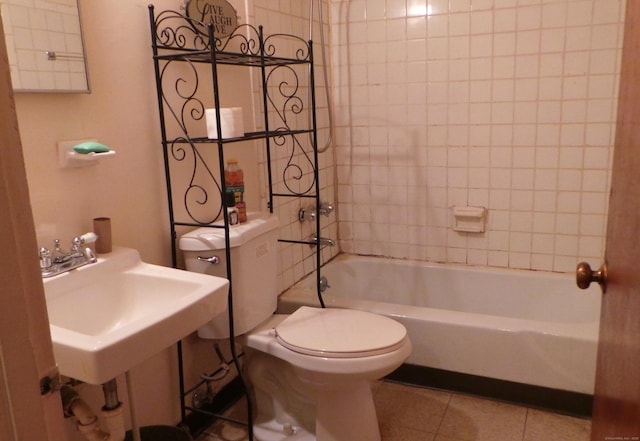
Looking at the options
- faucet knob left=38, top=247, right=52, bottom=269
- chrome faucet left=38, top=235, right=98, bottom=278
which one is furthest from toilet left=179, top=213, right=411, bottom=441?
faucet knob left=38, top=247, right=52, bottom=269

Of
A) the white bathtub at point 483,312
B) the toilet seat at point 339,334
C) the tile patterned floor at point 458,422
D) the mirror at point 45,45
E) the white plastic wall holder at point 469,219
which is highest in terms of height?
the mirror at point 45,45

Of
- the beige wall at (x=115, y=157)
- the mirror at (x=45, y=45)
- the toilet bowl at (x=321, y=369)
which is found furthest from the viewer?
the toilet bowl at (x=321, y=369)

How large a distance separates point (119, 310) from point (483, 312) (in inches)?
72.2

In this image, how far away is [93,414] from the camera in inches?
48.0

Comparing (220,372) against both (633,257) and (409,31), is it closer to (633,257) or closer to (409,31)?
(633,257)

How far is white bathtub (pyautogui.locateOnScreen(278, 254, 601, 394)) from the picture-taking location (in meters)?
2.06

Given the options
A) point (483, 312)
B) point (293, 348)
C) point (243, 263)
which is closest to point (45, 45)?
point (243, 263)

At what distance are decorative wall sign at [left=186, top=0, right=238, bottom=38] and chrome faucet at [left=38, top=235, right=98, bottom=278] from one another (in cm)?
86

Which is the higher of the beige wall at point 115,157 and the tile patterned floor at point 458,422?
the beige wall at point 115,157

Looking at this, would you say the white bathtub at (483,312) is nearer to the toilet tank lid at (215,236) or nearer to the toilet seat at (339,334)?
the toilet seat at (339,334)

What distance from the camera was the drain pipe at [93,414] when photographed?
120 centimetres

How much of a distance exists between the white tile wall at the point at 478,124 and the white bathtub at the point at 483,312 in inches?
4.4

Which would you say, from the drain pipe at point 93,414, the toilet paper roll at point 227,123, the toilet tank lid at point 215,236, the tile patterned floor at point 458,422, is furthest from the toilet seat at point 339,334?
the toilet paper roll at point 227,123

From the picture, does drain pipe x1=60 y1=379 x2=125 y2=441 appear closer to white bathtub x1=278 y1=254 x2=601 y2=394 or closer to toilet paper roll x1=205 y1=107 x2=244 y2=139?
toilet paper roll x1=205 y1=107 x2=244 y2=139
